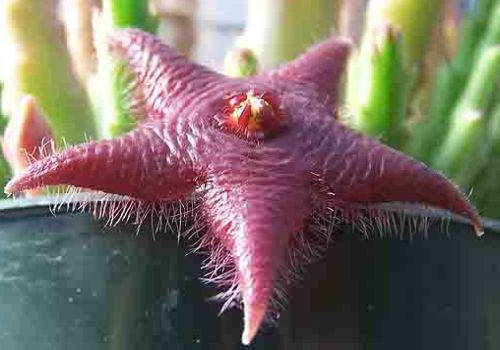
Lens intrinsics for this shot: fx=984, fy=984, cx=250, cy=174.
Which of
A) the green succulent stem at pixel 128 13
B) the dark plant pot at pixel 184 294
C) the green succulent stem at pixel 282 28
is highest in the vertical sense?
the green succulent stem at pixel 282 28

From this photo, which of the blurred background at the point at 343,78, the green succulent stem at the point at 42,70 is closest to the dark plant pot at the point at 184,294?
the blurred background at the point at 343,78

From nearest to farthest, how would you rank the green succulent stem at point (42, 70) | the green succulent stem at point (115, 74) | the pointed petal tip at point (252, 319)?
1. the pointed petal tip at point (252, 319)
2. the green succulent stem at point (115, 74)
3. the green succulent stem at point (42, 70)

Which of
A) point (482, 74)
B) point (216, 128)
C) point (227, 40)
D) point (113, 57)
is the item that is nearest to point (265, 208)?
point (216, 128)

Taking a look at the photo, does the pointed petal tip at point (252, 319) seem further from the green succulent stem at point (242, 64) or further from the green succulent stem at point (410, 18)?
the green succulent stem at point (410, 18)

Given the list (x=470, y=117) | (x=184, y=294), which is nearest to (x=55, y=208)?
(x=184, y=294)

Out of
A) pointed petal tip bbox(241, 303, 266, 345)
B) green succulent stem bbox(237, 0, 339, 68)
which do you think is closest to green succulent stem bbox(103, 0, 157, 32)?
green succulent stem bbox(237, 0, 339, 68)

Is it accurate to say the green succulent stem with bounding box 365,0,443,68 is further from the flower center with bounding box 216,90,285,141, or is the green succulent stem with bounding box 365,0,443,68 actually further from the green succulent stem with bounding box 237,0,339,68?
the flower center with bounding box 216,90,285,141

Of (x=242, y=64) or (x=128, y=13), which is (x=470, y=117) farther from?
(x=128, y=13)
